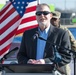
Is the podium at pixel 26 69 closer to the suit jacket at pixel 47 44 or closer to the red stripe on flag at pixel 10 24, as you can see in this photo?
the suit jacket at pixel 47 44

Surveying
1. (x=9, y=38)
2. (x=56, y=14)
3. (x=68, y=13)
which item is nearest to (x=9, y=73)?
(x=56, y=14)

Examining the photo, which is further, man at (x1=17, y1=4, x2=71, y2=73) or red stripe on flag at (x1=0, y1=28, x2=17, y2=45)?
red stripe on flag at (x1=0, y1=28, x2=17, y2=45)

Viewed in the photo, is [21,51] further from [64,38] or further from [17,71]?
[17,71]

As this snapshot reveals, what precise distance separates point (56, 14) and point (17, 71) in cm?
329

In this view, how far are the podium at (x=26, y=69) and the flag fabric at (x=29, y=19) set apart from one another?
154 inches

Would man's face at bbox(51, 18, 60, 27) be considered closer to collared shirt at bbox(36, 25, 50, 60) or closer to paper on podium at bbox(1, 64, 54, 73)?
collared shirt at bbox(36, 25, 50, 60)

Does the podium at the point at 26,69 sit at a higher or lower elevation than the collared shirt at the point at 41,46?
lower

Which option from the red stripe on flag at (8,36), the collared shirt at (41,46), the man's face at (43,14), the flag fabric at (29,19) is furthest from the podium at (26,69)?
the flag fabric at (29,19)

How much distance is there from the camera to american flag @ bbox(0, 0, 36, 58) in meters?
7.26

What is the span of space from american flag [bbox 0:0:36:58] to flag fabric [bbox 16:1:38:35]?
0.08m

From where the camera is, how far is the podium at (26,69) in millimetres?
3266

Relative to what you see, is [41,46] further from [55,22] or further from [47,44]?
[55,22]

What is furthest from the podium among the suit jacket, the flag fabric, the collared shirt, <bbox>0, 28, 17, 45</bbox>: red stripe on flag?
the flag fabric

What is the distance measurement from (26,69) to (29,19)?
13.3ft
